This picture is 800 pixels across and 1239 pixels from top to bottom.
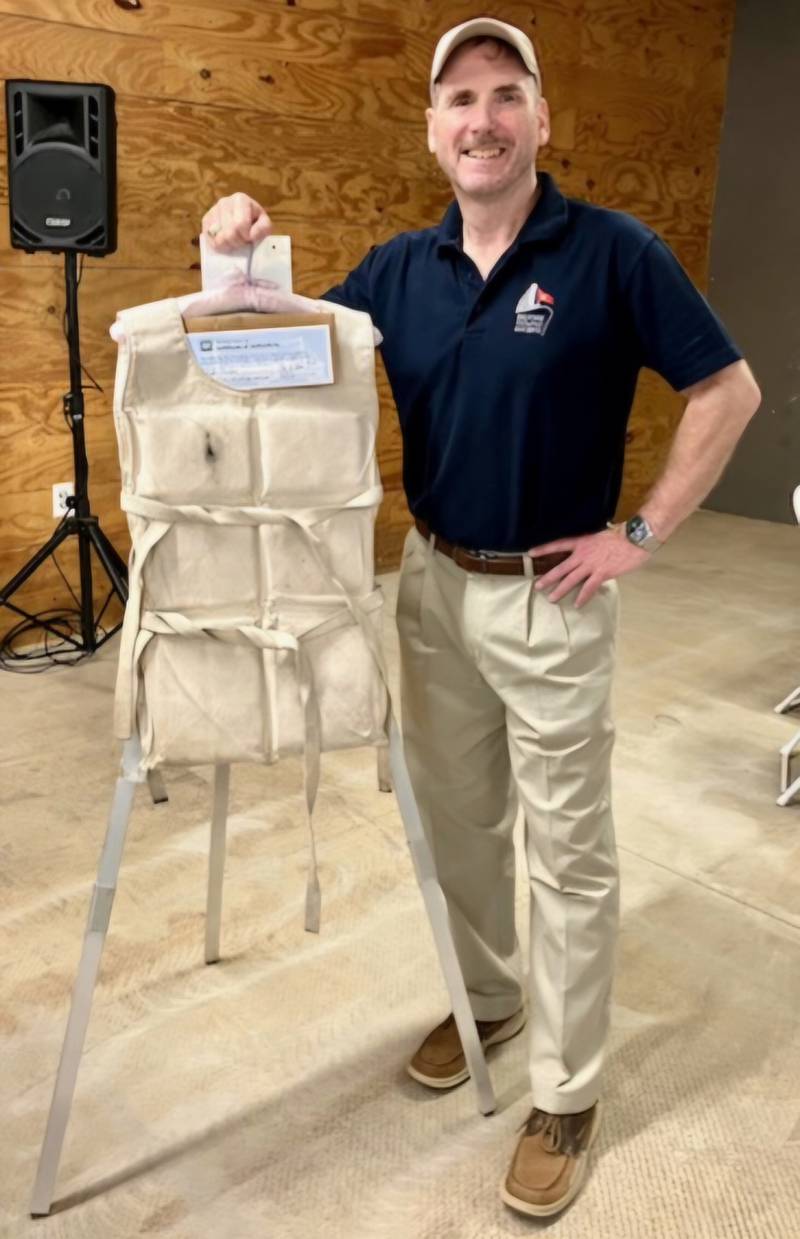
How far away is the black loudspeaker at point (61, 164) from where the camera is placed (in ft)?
9.34

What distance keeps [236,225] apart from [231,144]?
2647 mm

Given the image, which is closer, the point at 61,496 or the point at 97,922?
the point at 97,922

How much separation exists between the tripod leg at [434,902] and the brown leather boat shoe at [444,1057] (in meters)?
0.09

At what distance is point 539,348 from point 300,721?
21.2 inches

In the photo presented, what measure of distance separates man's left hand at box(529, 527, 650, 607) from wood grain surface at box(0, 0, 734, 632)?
2.46m

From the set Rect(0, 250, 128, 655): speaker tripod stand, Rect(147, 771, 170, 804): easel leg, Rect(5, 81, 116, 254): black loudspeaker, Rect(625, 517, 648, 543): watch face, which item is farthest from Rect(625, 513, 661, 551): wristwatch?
Rect(5, 81, 116, 254): black loudspeaker

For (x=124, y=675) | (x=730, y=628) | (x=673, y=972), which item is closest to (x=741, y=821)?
(x=673, y=972)

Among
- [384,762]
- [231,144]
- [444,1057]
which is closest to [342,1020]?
[444,1057]

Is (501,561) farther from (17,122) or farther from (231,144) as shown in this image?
(231,144)

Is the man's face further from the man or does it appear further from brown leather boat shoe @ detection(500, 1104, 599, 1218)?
brown leather boat shoe @ detection(500, 1104, 599, 1218)

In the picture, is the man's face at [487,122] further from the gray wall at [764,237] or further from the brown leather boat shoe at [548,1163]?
the gray wall at [764,237]

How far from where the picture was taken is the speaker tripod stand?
306 centimetres

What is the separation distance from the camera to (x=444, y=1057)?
1.63 m

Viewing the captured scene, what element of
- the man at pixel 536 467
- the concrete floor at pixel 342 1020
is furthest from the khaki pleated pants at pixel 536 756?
the concrete floor at pixel 342 1020
